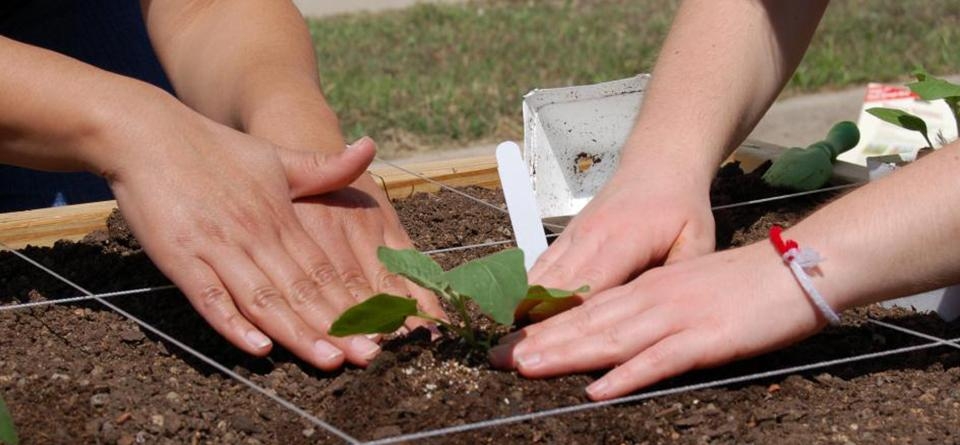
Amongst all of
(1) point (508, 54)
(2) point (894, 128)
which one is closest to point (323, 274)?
(2) point (894, 128)

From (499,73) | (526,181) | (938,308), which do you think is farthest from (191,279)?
(499,73)

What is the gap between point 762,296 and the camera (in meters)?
1.35

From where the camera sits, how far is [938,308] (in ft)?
5.41

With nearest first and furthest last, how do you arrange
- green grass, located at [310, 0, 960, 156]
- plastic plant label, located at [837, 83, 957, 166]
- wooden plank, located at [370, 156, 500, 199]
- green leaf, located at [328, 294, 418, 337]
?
green leaf, located at [328, 294, 418, 337], wooden plank, located at [370, 156, 500, 199], plastic plant label, located at [837, 83, 957, 166], green grass, located at [310, 0, 960, 156]

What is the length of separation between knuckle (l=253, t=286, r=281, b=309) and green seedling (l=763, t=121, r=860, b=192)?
91 centimetres

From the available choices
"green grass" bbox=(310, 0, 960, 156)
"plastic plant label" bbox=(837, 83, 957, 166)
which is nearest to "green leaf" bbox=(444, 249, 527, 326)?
"plastic plant label" bbox=(837, 83, 957, 166)

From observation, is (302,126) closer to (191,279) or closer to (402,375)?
(191,279)

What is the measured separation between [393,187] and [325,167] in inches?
19.8

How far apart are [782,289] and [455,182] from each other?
2.81 feet

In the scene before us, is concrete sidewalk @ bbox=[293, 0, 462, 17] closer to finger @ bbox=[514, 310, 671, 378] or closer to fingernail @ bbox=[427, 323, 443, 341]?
fingernail @ bbox=[427, 323, 443, 341]

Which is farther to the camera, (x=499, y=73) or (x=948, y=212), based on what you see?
(x=499, y=73)

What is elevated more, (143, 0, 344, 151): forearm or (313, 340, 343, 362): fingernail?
(143, 0, 344, 151): forearm

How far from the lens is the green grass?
12.3 ft

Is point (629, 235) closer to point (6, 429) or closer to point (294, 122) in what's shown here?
point (294, 122)
